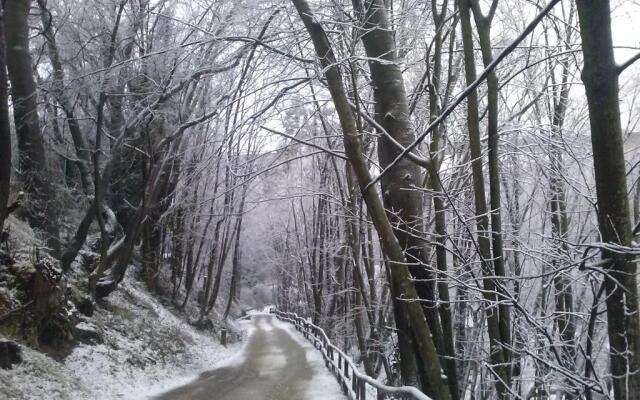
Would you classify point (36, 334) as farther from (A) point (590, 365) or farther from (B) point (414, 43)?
(A) point (590, 365)

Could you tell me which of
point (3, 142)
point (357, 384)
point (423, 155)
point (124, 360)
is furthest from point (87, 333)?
point (423, 155)

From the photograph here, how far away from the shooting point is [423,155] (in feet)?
20.7

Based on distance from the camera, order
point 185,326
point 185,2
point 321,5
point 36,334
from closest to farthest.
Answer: point 321,5, point 36,334, point 185,2, point 185,326

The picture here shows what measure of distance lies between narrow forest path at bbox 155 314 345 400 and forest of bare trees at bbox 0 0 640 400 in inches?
76.9

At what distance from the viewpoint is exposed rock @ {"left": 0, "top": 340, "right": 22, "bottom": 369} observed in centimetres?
851

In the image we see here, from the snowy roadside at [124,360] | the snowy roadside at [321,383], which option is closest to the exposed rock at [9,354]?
the snowy roadside at [124,360]

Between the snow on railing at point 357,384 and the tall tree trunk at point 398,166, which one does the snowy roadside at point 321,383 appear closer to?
the snow on railing at point 357,384

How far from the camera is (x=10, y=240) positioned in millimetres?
10594

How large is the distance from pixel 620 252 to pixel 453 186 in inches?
210

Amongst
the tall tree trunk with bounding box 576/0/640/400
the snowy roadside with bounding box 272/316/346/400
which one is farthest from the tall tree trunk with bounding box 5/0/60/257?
the tall tree trunk with bounding box 576/0/640/400

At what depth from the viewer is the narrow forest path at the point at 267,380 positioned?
11609mm

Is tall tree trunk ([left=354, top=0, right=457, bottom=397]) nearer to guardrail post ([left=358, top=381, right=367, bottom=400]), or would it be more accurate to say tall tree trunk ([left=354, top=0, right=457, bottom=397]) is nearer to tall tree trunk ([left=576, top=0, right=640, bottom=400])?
tall tree trunk ([left=576, top=0, right=640, bottom=400])

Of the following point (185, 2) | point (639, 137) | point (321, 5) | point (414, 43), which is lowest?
point (639, 137)

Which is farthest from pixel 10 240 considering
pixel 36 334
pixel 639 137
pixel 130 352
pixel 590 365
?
pixel 639 137
